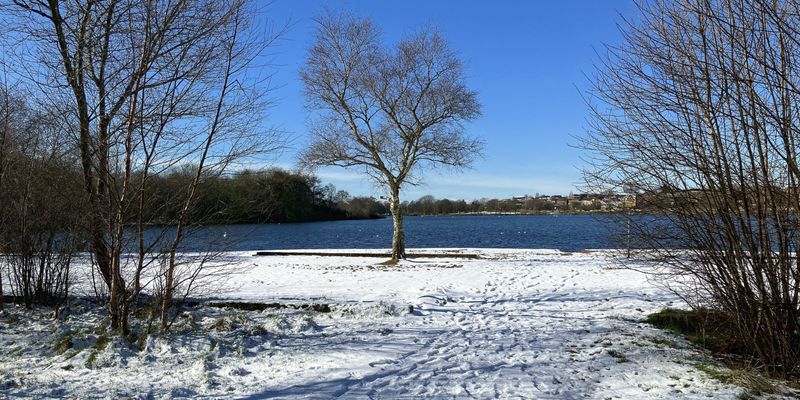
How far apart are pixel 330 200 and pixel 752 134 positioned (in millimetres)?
79536

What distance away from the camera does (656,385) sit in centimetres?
485

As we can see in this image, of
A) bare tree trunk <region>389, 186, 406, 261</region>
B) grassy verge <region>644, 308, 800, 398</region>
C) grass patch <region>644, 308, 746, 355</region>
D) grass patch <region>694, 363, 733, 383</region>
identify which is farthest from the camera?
bare tree trunk <region>389, 186, 406, 261</region>

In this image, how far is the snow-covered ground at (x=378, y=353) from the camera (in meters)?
4.79

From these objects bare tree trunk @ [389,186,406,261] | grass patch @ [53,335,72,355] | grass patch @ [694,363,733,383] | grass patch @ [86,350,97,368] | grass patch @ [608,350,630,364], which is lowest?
grass patch @ [608,350,630,364]

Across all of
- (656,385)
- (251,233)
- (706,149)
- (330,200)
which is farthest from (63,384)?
(330,200)

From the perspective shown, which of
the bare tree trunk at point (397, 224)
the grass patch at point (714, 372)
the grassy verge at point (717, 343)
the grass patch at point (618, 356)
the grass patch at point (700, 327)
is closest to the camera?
the grassy verge at point (717, 343)

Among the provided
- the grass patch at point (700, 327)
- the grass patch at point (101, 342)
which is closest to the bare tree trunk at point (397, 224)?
the grass patch at point (700, 327)

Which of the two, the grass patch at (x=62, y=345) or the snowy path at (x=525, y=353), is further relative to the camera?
the grass patch at (x=62, y=345)

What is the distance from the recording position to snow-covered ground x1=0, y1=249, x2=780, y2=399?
4.79 metres

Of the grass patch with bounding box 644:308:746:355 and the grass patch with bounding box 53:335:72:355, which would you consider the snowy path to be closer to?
the grass patch with bounding box 644:308:746:355

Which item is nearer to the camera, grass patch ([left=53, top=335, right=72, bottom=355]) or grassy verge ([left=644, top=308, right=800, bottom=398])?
grassy verge ([left=644, top=308, right=800, bottom=398])

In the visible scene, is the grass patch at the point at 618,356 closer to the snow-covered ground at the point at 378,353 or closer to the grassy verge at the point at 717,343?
the snow-covered ground at the point at 378,353

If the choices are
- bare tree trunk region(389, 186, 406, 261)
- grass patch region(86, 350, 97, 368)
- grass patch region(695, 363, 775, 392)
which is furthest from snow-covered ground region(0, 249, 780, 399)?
bare tree trunk region(389, 186, 406, 261)

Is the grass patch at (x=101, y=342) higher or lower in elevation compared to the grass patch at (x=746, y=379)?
higher
